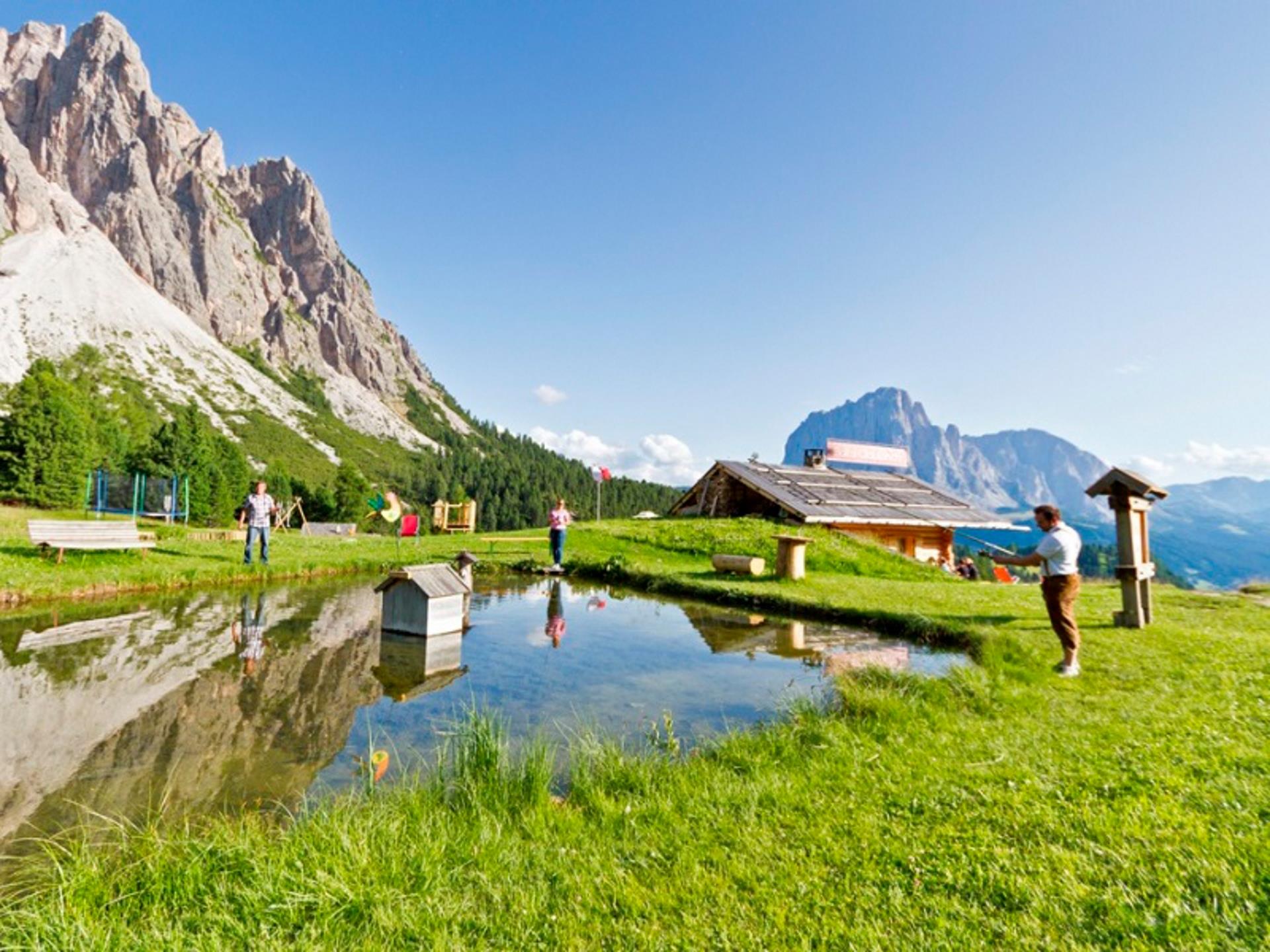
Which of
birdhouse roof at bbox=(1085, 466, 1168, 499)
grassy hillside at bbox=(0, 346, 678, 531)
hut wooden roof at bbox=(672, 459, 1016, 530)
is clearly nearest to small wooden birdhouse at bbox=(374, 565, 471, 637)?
birdhouse roof at bbox=(1085, 466, 1168, 499)

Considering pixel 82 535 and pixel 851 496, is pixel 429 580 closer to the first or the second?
pixel 82 535

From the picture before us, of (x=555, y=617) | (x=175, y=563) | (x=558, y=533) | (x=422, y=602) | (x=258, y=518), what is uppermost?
(x=258, y=518)

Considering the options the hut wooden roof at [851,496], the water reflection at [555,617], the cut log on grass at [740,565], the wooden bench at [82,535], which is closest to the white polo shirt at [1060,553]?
the water reflection at [555,617]

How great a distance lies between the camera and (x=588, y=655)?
1156 centimetres

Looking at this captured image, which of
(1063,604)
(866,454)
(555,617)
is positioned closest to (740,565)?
(555,617)

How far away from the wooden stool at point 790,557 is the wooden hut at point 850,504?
9098 millimetres

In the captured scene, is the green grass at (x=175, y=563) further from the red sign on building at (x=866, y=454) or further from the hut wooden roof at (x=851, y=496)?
the red sign on building at (x=866, y=454)

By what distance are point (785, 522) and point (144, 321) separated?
20310cm

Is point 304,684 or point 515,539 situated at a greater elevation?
point 515,539

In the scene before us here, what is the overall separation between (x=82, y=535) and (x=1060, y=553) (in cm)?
2332

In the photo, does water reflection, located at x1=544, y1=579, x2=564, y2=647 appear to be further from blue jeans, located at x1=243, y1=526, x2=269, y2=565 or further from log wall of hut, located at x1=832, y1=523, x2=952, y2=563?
A: log wall of hut, located at x1=832, y1=523, x2=952, y2=563

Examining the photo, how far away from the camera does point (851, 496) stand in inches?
1276

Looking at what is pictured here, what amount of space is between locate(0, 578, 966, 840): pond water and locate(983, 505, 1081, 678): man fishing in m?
2.17

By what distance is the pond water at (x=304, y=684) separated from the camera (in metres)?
6.14
